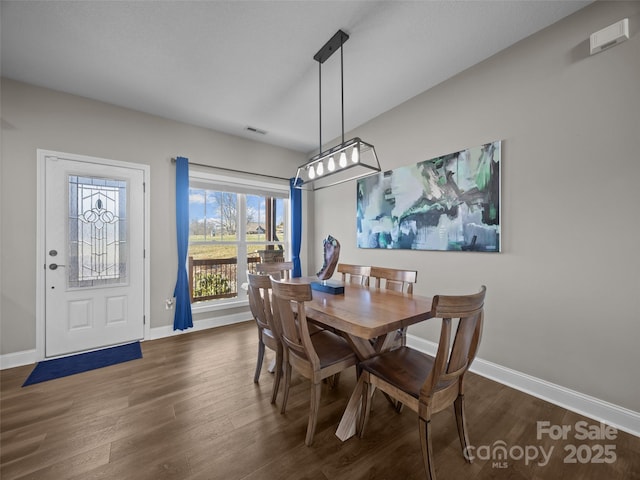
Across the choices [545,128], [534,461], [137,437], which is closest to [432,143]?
[545,128]

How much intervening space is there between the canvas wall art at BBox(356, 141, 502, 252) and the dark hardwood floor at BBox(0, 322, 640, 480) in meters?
1.35

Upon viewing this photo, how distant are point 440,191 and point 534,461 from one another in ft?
7.10

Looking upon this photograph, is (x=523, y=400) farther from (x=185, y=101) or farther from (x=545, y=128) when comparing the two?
(x=185, y=101)

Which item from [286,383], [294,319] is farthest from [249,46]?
[286,383]

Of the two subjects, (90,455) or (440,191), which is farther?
(440,191)

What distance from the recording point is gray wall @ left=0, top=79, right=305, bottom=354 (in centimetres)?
253

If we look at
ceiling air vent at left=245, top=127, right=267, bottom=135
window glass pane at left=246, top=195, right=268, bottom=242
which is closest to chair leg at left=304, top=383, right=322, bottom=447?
window glass pane at left=246, top=195, right=268, bottom=242

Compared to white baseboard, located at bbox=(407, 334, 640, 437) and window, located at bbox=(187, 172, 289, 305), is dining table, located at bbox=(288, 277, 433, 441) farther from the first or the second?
window, located at bbox=(187, 172, 289, 305)

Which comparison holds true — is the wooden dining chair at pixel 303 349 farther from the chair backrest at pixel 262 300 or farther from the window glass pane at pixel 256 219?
the window glass pane at pixel 256 219

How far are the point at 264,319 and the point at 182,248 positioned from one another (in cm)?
196

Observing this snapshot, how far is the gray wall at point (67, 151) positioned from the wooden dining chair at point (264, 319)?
189 cm

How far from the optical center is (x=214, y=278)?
436cm

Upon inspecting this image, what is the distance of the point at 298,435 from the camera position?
163cm

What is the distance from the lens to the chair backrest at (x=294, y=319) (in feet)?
4.88
